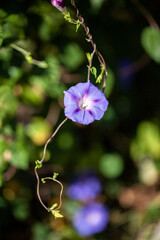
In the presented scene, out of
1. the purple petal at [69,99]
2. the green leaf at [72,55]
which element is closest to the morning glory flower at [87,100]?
the purple petal at [69,99]

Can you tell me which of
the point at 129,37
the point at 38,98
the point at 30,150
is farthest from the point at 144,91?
the point at 30,150

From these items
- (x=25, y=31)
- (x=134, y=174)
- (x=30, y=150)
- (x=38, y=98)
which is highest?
(x=25, y=31)

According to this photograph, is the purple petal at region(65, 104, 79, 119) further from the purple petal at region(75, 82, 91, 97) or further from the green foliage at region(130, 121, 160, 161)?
the green foliage at region(130, 121, 160, 161)

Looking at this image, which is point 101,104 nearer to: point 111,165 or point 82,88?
point 82,88

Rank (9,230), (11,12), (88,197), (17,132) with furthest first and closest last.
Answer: (88,197) < (9,230) < (17,132) < (11,12)

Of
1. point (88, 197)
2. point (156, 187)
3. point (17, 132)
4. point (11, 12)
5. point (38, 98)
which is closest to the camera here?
point (11, 12)

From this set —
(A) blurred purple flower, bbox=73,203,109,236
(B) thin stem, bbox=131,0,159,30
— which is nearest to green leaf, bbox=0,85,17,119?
(B) thin stem, bbox=131,0,159,30

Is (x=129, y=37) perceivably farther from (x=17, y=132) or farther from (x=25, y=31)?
(x=17, y=132)
